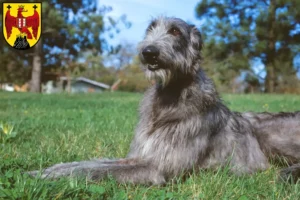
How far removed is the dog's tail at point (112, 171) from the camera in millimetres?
3361

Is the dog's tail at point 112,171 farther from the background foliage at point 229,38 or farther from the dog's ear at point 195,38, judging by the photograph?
the background foliage at point 229,38

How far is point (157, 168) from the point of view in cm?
359

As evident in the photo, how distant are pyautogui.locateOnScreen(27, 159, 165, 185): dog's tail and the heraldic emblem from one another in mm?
5605

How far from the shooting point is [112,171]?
345 cm

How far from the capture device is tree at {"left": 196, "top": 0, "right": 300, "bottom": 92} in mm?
28141

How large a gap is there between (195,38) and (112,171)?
1.61 metres

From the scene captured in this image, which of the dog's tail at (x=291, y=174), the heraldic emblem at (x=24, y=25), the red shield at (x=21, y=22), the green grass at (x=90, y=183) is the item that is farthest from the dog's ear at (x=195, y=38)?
the red shield at (x=21, y=22)

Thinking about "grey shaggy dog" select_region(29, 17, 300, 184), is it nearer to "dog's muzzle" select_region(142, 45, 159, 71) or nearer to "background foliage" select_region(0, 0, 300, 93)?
"dog's muzzle" select_region(142, 45, 159, 71)

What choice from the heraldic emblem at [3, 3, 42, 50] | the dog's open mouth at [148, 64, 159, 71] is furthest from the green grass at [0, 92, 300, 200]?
the heraldic emblem at [3, 3, 42, 50]

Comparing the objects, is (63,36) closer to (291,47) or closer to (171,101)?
(291,47)

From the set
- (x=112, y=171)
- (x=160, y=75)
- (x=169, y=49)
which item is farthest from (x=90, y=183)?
(x=169, y=49)

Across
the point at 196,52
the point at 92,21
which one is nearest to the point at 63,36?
the point at 92,21

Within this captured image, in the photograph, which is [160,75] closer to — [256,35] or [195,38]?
[195,38]

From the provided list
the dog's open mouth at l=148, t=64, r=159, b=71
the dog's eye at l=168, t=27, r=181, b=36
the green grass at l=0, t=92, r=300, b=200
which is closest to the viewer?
the green grass at l=0, t=92, r=300, b=200
